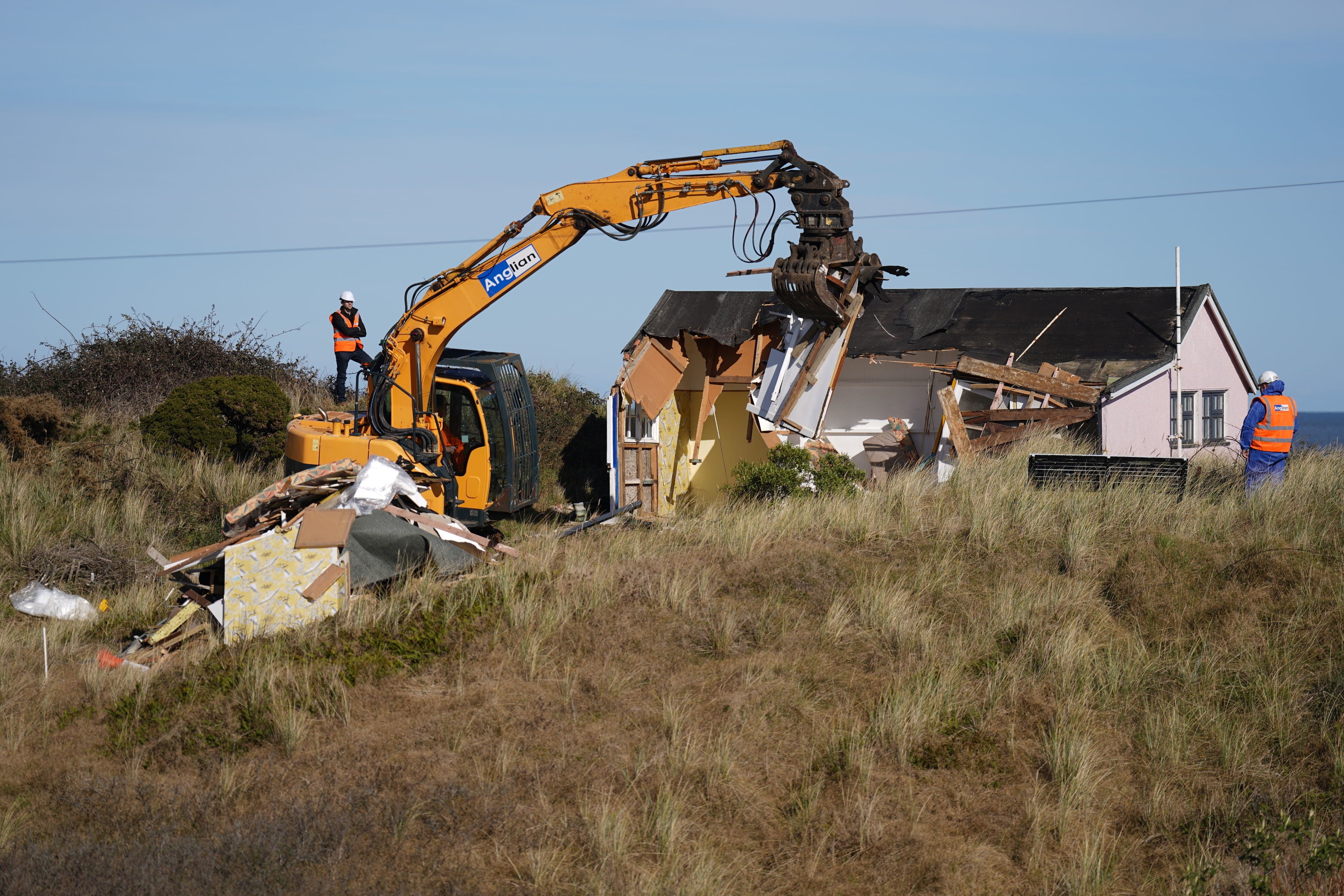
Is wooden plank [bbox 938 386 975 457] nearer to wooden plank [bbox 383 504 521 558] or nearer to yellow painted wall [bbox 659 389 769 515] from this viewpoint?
yellow painted wall [bbox 659 389 769 515]

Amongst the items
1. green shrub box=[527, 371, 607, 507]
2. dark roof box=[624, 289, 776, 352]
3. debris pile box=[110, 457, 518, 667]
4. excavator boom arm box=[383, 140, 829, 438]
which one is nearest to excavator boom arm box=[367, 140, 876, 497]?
excavator boom arm box=[383, 140, 829, 438]

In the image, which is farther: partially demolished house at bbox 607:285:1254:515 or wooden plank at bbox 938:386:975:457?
partially demolished house at bbox 607:285:1254:515

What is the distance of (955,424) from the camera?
15.6 m

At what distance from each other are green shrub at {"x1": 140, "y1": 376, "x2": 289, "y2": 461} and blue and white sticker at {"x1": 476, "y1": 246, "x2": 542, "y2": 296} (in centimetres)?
670

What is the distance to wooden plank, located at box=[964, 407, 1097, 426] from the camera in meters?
15.9

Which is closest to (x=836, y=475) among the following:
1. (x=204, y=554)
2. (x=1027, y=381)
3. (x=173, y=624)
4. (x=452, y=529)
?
(x=1027, y=381)

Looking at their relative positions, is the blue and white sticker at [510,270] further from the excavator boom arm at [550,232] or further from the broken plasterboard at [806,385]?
the broken plasterboard at [806,385]

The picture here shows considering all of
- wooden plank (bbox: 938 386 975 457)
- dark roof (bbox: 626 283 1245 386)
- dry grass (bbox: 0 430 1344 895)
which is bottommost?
dry grass (bbox: 0 430 1344 895)

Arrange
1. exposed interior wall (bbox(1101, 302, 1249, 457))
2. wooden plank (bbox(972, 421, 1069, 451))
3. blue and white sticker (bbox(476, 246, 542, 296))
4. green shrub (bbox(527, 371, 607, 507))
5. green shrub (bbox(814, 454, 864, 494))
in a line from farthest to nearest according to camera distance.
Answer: green shrub (bbox(527, 371, 607, 507)), exposed interior wall (bbox(1101, 302, 1249, 457)), wooden plank (bbox(972, 421, 1069, 451)), green shrub (bbox(814, 454, 864, 494)), blue and white sticker (bbox(476, 246, 542, 296))

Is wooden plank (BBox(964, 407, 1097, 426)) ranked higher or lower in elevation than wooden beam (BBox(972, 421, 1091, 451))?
higher

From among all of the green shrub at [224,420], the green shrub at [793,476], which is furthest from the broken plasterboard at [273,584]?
the green shrub at [224,420]

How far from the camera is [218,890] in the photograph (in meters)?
5.38

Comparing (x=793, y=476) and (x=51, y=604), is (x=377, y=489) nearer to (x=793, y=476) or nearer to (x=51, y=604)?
(x=51, y=604)

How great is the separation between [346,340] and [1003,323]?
1094cm
